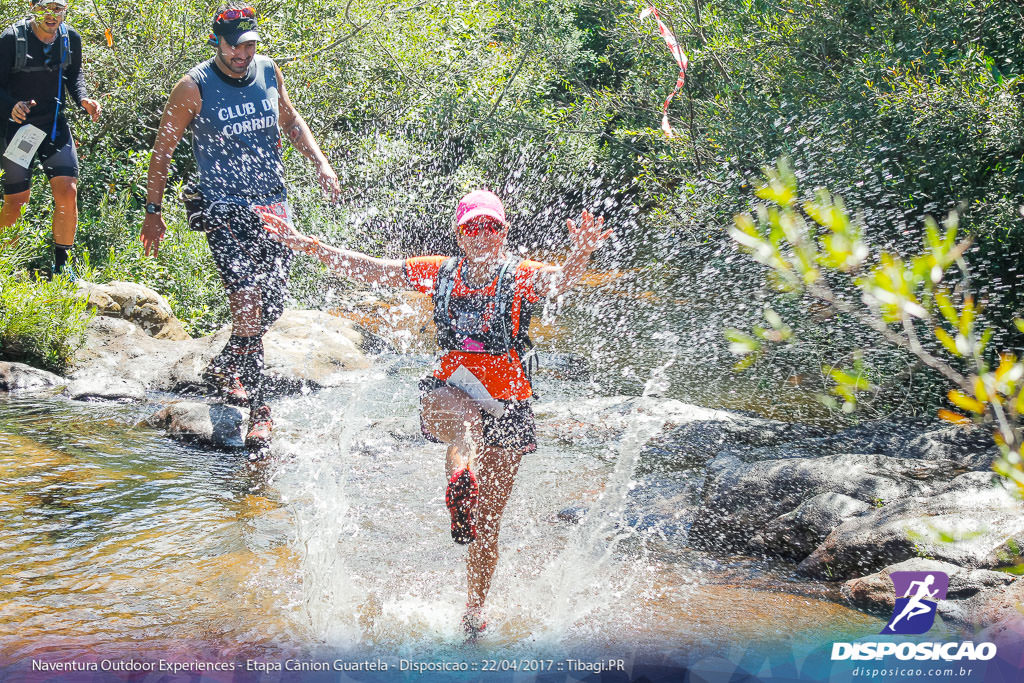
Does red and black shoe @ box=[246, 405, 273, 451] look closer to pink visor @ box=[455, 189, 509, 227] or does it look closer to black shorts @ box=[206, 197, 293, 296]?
black shorts @ box=[206, 197, 293, 296]

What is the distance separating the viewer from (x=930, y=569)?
3.43 m

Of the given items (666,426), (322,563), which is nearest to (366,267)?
(322,563)

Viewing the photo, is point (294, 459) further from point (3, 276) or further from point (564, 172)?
point (564, 172)

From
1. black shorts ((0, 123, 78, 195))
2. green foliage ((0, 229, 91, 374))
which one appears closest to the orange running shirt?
green foliage ((0, 229, 91, 374))

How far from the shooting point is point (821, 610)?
3438mm

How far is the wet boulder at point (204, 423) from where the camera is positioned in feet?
16.7

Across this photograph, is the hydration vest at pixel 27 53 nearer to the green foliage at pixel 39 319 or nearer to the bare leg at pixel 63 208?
the bare leg at pixel 63 208

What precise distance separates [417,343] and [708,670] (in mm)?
6781

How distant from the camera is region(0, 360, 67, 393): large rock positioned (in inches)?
228

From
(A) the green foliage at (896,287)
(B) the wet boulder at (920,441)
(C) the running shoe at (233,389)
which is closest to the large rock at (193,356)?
(C) the running shoe at (233,389)

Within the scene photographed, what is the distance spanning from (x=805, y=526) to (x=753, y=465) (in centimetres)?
85

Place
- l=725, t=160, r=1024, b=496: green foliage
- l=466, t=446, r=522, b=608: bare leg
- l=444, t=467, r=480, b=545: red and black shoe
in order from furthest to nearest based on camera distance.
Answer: l=466, t=446, r=522, b=608: bare leg → l=444, t=467, r=480, b=545: red and black shoe → l=725, t=160, r=1024, b=496: green foliage

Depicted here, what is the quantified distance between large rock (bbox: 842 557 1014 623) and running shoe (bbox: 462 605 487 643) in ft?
4.77

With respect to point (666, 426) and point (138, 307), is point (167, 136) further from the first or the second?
point (666, 426)
